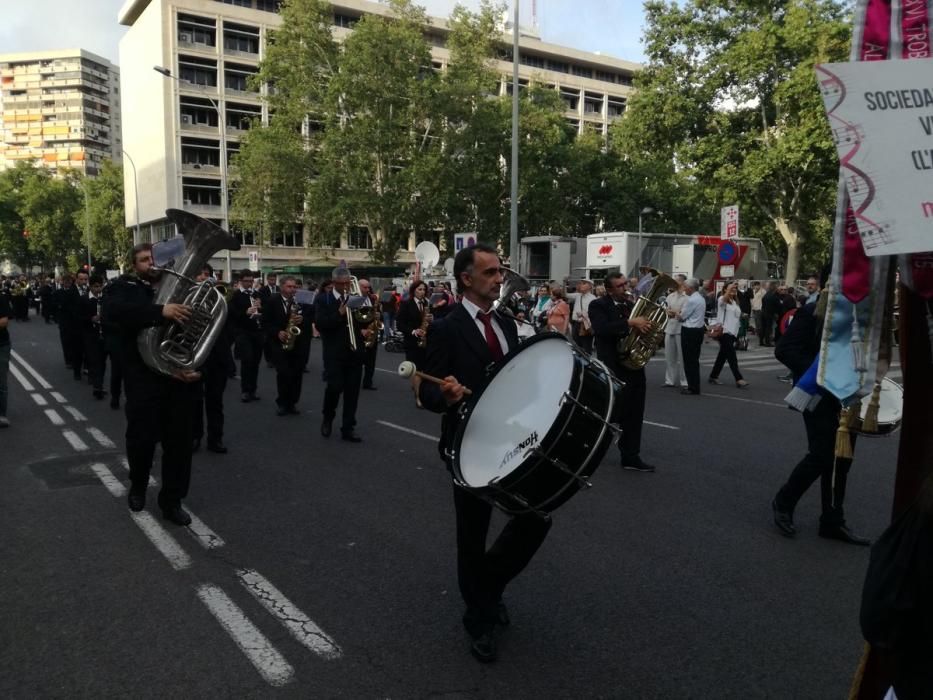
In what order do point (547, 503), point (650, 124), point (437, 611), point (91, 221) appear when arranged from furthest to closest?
1. point (91, 221)
2. point (650, 124)
3. point (437, 611)
4. point (547, 503)

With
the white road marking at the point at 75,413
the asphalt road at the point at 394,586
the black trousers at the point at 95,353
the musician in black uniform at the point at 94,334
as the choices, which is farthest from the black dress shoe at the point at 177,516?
the black trousers at the point at 95,353

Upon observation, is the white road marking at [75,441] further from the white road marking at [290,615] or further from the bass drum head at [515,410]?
the bass drum head at [515,410]

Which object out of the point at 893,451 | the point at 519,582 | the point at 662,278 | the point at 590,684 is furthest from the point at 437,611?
the point at 893,451

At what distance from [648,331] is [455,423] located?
13.7ft

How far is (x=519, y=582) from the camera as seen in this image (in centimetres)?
438

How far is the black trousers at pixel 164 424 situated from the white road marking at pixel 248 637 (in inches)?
55.1

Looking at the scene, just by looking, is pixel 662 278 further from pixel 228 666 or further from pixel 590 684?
pixel 228 666

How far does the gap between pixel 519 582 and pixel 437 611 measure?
62 cm

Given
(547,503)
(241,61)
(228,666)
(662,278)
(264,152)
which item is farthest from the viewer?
(241,61)

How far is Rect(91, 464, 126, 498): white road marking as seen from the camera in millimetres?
6337

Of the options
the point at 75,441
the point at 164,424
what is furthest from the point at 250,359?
the point at 164,424

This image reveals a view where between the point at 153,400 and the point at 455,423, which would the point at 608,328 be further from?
the point at 153,400

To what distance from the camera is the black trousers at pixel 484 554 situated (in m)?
3.49

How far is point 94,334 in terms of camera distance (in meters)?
12.2
